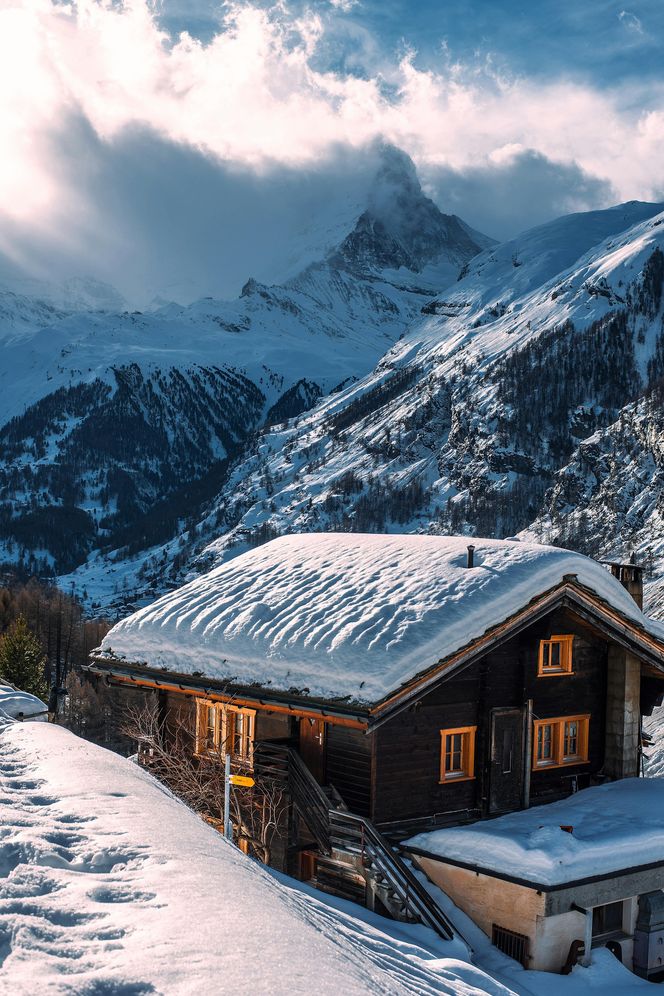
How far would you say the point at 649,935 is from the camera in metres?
20.1

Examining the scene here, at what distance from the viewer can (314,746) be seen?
70.2 ft

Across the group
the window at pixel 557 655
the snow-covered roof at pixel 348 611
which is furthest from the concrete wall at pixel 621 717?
the window at pixel 557 655

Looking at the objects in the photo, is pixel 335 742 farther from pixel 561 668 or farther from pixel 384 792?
pixel 561 668

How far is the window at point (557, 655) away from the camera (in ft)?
77.1

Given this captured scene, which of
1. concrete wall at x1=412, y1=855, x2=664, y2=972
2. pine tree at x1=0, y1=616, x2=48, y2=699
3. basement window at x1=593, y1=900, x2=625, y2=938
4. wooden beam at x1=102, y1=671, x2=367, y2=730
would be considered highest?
wooden beam at x1=102, y1=671, x2=367, y2=730

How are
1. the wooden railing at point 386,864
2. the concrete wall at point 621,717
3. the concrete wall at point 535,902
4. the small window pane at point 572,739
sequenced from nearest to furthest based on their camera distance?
1. the concrete wall at point 535,902
2. the wooden railing at point 386,864
3. the small window pane at point 572,739
4. the concrete wall at point 621,717

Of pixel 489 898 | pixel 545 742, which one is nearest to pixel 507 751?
pixel 545 742

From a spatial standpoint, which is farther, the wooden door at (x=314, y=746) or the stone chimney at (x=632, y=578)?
the stone chimney at (x=632, y=578)

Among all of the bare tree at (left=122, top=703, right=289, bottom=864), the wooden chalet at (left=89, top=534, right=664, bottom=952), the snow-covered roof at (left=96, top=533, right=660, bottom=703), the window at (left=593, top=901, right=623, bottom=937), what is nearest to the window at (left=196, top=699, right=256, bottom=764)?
the wooden chalet at (left=89, top=534, right=664, bottom=952)

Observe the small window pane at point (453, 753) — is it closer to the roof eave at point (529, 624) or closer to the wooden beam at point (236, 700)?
the roof eave at point (529, 624)

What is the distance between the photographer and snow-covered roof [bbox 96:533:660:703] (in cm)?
1986

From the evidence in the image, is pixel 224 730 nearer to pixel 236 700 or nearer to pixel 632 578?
pixel 236 700

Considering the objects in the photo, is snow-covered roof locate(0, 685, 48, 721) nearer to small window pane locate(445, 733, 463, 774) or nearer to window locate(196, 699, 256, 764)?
window locate(196, 699, 256, 764)

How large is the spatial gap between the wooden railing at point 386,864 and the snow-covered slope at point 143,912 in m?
8.27
